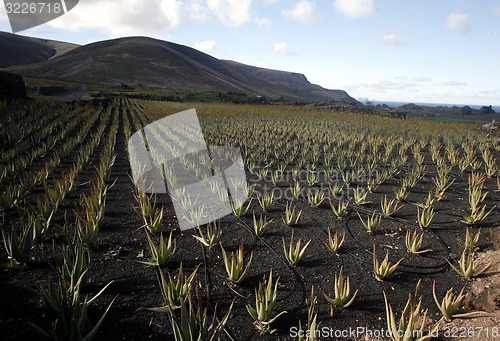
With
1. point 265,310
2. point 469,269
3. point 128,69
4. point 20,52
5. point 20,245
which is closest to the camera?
point 265,310

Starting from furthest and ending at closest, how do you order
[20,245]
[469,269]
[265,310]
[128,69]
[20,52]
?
[20,52] < [128,69] < [469,269] < [20,245] < [265,310]

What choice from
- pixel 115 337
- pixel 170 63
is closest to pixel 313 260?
pixel 115 337

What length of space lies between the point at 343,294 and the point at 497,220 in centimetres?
421

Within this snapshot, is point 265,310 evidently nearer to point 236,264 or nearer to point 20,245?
point 236,264

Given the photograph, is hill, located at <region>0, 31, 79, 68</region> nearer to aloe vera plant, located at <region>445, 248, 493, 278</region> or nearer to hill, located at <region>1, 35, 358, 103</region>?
hill, located at <region>1, 35, 358, 103</region>

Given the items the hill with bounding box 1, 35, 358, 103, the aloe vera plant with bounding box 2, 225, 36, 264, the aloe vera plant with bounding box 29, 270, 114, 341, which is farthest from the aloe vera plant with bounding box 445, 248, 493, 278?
the hill with bounding box 1, 35, 358, 103

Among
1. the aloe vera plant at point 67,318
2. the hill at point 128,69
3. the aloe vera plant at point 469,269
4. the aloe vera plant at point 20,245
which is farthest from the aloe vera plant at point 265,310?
the hill at point 128,69

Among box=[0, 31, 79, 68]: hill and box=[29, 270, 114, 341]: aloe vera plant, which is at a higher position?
box=[0, 31, 79, 68]: hill

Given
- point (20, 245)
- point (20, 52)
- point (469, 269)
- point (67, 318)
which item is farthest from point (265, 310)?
point (20, 52)

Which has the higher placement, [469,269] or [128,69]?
[128,69]

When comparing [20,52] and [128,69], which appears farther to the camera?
[20,52]

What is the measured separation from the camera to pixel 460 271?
3709 millimetres

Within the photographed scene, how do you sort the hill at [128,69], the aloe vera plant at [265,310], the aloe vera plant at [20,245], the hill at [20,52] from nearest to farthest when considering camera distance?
1. the aloe vera plant at [265,310]
2. the aloe vera plant at [20,245]
3. the hill at [128,69]
4. the hill at [20,52]

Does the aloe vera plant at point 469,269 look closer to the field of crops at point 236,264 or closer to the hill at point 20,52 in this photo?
the field of crops at point 236,264
